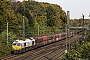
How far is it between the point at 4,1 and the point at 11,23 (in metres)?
4.96

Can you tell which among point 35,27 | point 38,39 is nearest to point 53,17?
point 35,27

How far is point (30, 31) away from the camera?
61.2 m

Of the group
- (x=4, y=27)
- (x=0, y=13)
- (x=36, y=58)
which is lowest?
(x=36, y=58)

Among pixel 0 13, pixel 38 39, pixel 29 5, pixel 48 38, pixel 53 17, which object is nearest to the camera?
pixel 0 13

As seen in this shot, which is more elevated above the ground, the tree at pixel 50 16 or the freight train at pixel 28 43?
the tree at pixel 50 16

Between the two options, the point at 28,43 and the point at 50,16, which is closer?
the point at 28,43

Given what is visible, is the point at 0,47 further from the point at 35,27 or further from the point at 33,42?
the point at 35,27

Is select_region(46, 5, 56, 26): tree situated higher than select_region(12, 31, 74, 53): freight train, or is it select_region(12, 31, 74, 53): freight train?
select_region(46, 5, 56, 26): tree

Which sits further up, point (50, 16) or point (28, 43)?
point (50, 16)

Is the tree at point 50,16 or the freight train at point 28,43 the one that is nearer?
the freight train at point 28,43

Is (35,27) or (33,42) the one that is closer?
(33,42)

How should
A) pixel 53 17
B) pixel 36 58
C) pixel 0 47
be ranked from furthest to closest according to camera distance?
pixel 53 17 < pixel 0 47 < pixel 36 58

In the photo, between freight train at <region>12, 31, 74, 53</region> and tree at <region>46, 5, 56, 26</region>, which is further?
tree at <region>46, 5, 56, 26</region>

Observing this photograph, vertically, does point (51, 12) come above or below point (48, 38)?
above
